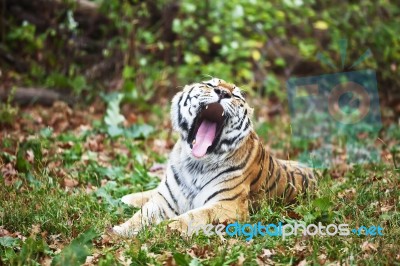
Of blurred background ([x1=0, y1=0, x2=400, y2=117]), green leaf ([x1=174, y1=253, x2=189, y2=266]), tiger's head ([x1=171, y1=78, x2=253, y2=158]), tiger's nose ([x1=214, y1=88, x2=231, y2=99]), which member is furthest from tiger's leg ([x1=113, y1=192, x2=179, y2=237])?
blurred background ([x1=0, y1=0, x2=400, y2=117])

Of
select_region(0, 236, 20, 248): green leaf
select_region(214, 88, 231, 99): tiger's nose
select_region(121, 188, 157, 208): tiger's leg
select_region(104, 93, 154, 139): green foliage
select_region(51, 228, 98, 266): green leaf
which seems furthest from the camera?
select_region(104, 93, 154, 139): green foliage

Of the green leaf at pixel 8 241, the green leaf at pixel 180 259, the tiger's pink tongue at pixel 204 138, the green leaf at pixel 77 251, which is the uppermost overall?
the tiger's pink tongue at pixel 204 138

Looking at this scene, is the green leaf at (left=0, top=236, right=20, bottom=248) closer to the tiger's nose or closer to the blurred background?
the tiger's nose

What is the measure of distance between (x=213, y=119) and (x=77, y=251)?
5.26ft

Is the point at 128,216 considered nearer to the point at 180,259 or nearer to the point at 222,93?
the point at 222,93

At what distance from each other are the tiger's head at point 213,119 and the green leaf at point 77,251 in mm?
1148

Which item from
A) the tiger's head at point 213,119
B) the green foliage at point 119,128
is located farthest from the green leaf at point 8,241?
the green foliage at point 119,128

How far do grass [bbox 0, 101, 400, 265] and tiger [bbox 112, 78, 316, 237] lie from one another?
0.21m

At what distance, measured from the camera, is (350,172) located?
598cm

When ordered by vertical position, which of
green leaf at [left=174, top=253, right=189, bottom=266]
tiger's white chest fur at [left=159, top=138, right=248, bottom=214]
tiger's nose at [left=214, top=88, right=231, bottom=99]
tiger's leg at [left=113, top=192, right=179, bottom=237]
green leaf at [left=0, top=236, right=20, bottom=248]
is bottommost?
green leaf at [left=0, top=236, right=20, bottom=248]

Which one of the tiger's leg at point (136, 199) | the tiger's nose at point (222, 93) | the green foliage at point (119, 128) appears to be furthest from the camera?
the green foliage at point (119, 128)

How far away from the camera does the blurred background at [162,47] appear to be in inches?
366

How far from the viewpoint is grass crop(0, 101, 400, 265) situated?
3867mm

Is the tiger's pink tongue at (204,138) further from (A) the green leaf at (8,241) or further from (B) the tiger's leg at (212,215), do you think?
(A) the green leaf at (8,241)
